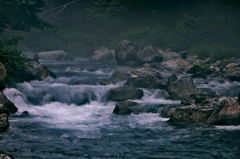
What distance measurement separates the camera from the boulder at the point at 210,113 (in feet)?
42.8

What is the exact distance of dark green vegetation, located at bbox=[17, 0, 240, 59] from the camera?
37719mm

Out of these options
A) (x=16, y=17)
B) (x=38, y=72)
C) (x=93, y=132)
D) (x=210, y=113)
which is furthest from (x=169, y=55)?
(x=93, y=132)

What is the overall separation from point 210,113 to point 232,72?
10757 mm

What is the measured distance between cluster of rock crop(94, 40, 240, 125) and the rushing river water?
0.51 m

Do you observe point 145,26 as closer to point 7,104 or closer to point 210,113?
point 7,104

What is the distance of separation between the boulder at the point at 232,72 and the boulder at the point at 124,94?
7.21 metres

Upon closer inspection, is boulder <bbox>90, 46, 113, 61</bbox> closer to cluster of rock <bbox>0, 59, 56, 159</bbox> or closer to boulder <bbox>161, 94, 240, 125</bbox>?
cluster of rock <bbox>0, 59, 56, 159</bbox>

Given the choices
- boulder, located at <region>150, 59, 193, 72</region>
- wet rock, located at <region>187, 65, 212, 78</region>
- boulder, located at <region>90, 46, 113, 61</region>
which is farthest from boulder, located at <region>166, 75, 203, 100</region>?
boulder, located at <region>90, 46, 113, 61</region>

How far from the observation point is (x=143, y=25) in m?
43.2

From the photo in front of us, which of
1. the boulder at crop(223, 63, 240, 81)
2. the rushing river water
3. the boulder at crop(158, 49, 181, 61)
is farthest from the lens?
the boulder at crop(158, 49, 181, 61)

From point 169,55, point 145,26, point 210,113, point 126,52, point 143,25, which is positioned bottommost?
point 210,113

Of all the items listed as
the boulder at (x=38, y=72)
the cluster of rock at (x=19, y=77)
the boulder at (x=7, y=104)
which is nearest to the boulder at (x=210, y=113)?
the cluster of rock at (x=19, y=77)

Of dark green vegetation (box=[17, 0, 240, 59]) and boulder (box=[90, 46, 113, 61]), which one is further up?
dark green vegetation (box=[17, 0, 240, 59])

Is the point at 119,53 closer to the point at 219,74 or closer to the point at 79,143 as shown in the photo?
the point at 219,74
